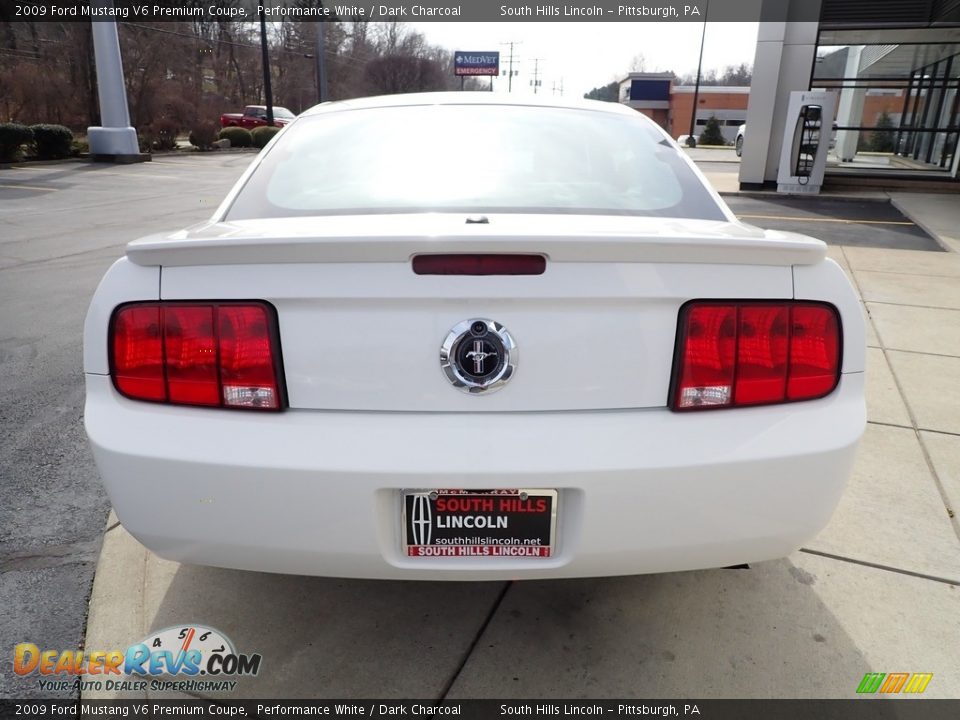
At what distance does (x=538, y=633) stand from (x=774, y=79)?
1483 centimetres

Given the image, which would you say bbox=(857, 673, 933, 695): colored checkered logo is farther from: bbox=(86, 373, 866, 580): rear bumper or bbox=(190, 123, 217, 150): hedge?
bbox=(190, 123, 217, 150): hedge

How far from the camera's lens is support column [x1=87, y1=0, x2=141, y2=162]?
19.6 meters

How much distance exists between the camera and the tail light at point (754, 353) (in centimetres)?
169

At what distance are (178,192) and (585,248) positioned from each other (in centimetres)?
1564

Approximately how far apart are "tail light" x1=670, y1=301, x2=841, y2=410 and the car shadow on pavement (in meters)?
0.84

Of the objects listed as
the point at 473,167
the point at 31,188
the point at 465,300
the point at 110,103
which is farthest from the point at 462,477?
the point at 110,103

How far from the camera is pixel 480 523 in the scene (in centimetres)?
170

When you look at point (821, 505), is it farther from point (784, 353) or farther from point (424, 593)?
point (424, 593)

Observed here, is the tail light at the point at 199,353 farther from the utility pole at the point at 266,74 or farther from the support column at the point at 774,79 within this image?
the utility pole at the point at 266,74

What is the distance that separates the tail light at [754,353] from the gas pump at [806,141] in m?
13.7

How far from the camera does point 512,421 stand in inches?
64.7

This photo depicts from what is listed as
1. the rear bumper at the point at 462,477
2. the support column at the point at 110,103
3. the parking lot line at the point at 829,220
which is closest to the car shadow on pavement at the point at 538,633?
the rear bumper at the point at 462,477

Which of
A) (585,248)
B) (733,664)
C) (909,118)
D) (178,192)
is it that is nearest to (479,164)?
(585,248)

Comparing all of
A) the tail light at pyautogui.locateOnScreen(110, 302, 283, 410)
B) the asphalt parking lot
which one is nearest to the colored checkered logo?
the asphalt parking lot
